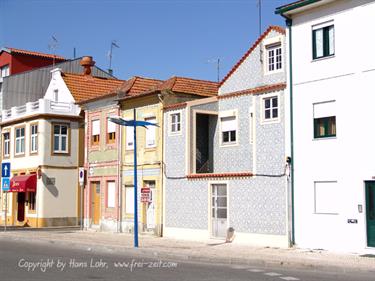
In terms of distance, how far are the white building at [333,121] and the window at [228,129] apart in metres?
4.42

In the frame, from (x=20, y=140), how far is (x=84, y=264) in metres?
23.2

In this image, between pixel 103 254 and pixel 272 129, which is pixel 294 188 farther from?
pixel 103 254

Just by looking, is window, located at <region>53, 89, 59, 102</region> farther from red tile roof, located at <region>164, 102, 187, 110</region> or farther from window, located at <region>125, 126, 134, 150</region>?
red tile roof, located at <region>164, 102, 187, 110</region>

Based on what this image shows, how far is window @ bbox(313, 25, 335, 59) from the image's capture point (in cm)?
2088

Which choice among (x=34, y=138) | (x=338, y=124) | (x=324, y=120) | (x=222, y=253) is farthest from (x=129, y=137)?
(x=338, y=124)

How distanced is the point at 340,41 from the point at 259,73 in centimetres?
429

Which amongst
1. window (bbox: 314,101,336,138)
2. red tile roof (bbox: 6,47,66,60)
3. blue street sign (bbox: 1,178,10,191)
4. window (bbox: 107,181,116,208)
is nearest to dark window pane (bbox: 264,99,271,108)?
window (bbox: 314,101,336,138)

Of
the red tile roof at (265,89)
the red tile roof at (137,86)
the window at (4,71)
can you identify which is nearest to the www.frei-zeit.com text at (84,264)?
the red tile roof at (265,89)

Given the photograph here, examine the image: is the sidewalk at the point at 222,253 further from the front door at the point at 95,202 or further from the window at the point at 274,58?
the window at the point at 274,58

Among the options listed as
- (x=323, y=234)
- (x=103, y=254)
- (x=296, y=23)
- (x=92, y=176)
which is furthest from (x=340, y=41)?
(x=92, y=176)

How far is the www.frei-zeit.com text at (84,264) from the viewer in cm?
1580

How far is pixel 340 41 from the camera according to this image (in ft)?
66.8

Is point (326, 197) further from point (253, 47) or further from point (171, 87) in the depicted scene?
point (171, 87)

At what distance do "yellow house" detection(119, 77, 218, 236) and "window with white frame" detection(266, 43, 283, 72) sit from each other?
19.0 ft
